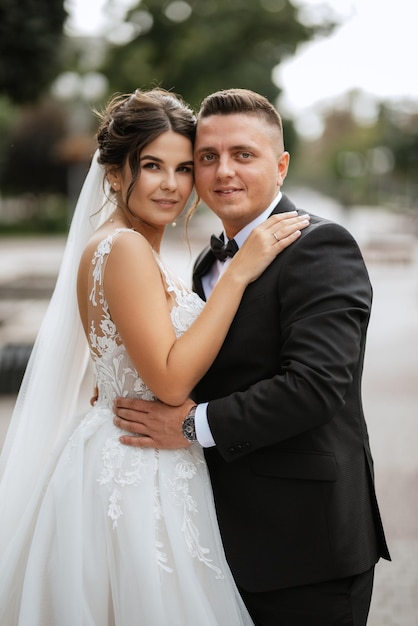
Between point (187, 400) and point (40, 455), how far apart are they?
2.72ft

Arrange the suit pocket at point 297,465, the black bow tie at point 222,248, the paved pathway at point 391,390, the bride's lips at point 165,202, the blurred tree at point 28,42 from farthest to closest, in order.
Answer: the blurred tree at point 28,42
the paved pathway at point 391,390
the black bow tie at point 222,248
the bride's lips at point 165,202
the suit pocket at point 297,465

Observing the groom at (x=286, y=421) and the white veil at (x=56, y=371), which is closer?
the groom at (x=286, y=421)

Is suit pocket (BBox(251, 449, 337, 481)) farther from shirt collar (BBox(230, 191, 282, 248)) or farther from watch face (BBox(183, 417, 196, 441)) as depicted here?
shirt collar (BBox(230, 191, 282, 248))

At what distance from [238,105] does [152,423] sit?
119 centimetres

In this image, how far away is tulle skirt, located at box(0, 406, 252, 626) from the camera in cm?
245

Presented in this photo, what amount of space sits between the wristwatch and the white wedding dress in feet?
0.50

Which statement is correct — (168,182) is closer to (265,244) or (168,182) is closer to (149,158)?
(149,158)

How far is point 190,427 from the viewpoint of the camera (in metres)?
2.49

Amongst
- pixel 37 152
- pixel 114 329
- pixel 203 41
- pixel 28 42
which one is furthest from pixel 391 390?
pixel 37 152

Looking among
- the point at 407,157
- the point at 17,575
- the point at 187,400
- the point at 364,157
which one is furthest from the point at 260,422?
the point at 364,157

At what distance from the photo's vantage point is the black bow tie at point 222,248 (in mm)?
2868

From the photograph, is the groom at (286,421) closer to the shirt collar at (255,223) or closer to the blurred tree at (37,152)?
the shirt collar at (255,223)

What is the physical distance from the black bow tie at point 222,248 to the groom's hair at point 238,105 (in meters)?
0.49

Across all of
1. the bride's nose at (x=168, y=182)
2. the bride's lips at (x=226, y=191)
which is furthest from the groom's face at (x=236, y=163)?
the bride's nose at (x=168, y=182)
